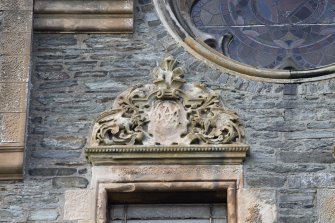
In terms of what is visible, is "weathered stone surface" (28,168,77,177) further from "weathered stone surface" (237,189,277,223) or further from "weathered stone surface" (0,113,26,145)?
"weathered stone surface" (237,189,277,223)

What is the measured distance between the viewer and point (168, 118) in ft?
44.3

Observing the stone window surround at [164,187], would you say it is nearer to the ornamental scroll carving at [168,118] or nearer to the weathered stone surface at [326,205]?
the ornamental scroll carving at [168,118]

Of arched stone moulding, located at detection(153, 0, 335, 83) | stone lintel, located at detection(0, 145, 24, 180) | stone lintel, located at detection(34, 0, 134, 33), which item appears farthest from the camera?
stone lintel, located at detection(34, 0, 134, 33)

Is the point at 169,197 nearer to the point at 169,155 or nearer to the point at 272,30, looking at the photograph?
the point at 169,155

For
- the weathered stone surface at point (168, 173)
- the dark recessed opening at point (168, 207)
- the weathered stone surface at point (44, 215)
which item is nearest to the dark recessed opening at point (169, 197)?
the dark recessed opening at point (168, 207)

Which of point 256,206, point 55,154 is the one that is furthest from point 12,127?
point 256,206

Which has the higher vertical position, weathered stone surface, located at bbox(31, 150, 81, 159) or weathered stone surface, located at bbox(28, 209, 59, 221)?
weathered stone surface, located at bbox(31, 150, 81, 159)

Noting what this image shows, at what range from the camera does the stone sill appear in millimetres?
13250

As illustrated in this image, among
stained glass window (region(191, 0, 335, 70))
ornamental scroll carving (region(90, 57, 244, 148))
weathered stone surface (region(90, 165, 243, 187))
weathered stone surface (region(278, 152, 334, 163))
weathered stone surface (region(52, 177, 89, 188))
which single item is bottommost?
weathered stone surface (region(52, 177, 89, 188))

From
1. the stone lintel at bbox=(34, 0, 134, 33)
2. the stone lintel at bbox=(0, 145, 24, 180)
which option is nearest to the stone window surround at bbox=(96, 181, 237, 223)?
the stone lintel at bbox=(0, 145, 24, 180)

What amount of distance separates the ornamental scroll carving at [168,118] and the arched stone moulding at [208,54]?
31 cm

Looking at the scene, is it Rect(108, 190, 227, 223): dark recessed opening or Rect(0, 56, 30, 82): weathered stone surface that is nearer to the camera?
Rect(108, 190, 227, 223): dark recessed opening

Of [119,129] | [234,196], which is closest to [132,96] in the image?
[119,129]

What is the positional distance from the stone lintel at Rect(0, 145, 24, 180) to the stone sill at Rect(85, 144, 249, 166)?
21.8 inches
